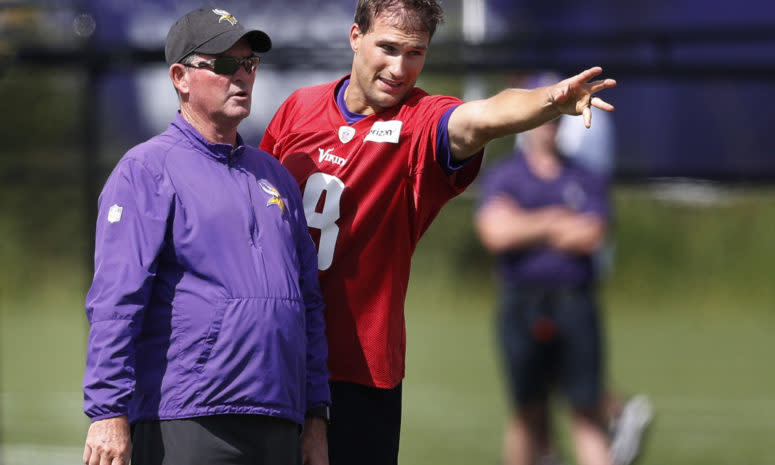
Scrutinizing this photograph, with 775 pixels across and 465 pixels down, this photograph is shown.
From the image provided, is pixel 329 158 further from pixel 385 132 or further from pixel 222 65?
pixel 222 65

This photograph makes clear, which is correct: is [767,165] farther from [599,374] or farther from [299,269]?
[299,269]

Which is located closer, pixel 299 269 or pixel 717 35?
pixel 299 269

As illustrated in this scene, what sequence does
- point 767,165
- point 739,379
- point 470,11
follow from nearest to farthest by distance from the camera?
1. point 767,165
2. point 470,11
3. point 739,379

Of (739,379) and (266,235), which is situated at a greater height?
(266,235)

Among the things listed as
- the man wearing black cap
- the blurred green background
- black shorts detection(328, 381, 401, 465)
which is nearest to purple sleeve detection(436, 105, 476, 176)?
the man wearing black cap

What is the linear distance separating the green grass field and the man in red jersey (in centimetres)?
568

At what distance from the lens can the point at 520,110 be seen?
293 centimetres

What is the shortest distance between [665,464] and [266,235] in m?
4.76

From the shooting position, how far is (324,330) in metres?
3.13

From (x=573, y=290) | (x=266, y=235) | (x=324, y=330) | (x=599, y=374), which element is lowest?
(x=599, y=374)

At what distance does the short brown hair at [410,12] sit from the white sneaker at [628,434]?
12.0 ft

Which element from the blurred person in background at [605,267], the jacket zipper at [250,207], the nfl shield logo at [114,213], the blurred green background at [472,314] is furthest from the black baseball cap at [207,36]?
the blurred green background at [472,314]

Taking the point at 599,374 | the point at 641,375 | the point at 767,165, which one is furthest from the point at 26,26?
the point at 641,375

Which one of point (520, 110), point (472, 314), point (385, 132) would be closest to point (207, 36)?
point (385, 132)
